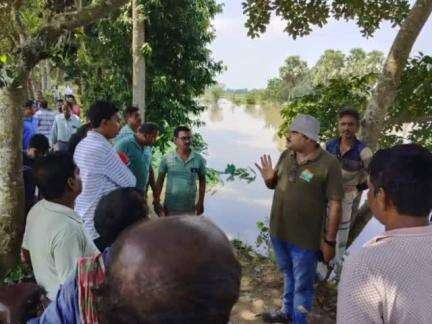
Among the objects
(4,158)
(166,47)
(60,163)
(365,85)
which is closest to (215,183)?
(166,47)

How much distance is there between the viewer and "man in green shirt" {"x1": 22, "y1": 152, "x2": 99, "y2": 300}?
6.26 ft

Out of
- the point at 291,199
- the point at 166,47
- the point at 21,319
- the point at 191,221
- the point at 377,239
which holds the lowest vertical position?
the point at 291,199

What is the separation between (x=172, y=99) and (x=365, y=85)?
6.77 meters

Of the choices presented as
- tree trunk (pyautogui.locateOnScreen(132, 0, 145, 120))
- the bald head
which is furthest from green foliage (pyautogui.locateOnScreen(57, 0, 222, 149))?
the bald head

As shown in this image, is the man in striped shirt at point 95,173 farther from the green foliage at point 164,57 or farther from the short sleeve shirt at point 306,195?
the green foliage at point 164,57

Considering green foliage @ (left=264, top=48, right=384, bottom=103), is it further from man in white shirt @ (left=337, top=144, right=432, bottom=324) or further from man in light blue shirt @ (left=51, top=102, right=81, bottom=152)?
man in white shirt @ (left=337, top=144, right=432, bottom=324)

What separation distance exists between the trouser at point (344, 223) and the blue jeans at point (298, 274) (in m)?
0.87

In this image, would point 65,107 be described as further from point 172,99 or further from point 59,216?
point 59,216

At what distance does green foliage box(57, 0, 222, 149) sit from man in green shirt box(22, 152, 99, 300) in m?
8.12

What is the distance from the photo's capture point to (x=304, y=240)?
3031 millimetres

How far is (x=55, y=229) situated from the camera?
1.94 meters

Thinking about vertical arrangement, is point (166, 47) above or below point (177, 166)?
above

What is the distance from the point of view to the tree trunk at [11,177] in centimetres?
359

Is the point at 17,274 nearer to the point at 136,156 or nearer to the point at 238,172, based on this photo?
the point at 136,156
